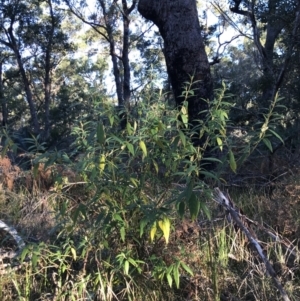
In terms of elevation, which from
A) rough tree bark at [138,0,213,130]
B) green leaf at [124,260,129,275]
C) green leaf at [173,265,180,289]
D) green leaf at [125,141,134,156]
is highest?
rough tree bark at [138,0,213,130]

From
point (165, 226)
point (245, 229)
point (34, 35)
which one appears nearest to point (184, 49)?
point (245, 229)

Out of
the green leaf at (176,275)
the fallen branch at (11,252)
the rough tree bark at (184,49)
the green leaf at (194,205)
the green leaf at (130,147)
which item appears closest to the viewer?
the green leaf at (194,205)

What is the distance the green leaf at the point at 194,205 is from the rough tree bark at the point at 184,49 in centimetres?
362

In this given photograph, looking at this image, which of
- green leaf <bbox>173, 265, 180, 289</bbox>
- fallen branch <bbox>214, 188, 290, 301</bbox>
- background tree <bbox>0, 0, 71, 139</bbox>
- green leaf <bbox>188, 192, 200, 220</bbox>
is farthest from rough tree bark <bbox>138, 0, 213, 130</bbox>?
background tree <bbox>0, 0, 71, 139</bbox>

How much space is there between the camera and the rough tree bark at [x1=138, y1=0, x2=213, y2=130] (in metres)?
6.29

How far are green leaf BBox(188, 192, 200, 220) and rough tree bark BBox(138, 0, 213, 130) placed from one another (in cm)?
362

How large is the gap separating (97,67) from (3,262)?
104ft

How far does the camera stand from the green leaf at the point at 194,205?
2631 millimetres

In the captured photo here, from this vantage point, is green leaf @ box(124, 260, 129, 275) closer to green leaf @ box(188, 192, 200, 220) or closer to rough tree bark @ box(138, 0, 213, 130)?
green leaf @ box(188, 192, 200, 220)

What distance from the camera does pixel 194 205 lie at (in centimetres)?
264

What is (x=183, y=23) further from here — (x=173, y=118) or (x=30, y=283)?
(x=30, y=283)

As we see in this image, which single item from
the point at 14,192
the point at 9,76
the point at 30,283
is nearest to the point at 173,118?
the point at 30,283

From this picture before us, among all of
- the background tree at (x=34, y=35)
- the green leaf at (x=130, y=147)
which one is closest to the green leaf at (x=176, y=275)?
the green leaf at (x=130, y=147)

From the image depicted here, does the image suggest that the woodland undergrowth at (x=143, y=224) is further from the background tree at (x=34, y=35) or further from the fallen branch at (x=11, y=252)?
the background tree at (x=34, y=35)
